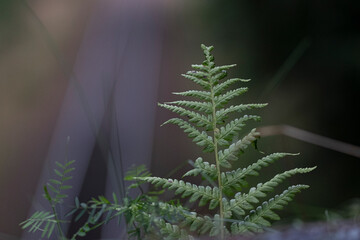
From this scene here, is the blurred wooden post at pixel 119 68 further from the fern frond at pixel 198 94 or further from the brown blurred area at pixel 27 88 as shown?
the fern frond at pixel 198 94

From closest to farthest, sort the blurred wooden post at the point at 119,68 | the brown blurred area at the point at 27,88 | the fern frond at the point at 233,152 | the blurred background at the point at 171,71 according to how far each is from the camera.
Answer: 1. the fern frond at the point at 233,152
2. the blurred background at the point at 171,71
3. the brown blurred area at the point at 27,88
4. the blurred wooden post at the point at 119,68

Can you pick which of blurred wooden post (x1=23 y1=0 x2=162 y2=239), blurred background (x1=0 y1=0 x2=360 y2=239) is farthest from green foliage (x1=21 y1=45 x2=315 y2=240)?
blurred wooden post (x1=23 y1=0 x2=162 y2=239)

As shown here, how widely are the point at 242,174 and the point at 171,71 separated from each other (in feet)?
14.7

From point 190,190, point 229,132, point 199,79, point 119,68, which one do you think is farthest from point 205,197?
point 119,68

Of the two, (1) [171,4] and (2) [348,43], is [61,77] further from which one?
(2) [348,43]

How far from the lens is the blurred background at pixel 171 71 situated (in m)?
4.32

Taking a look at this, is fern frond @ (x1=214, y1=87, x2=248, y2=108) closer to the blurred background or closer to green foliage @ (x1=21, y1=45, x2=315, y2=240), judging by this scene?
green foliage @ (x1=21, y1=45, x2=315, y2=240)

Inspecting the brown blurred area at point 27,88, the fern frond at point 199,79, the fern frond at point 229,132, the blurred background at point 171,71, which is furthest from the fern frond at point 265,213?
the brown blurred area at point 27,88

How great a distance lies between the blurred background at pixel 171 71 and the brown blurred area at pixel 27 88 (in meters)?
0.01

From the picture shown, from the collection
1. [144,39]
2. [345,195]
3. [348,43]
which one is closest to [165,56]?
[144,39]

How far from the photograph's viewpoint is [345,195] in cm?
416

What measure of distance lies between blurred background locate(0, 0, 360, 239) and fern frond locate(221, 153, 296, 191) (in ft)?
9.61

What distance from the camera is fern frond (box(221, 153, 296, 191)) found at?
0.75 meters

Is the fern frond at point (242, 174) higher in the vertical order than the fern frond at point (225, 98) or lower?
lower
